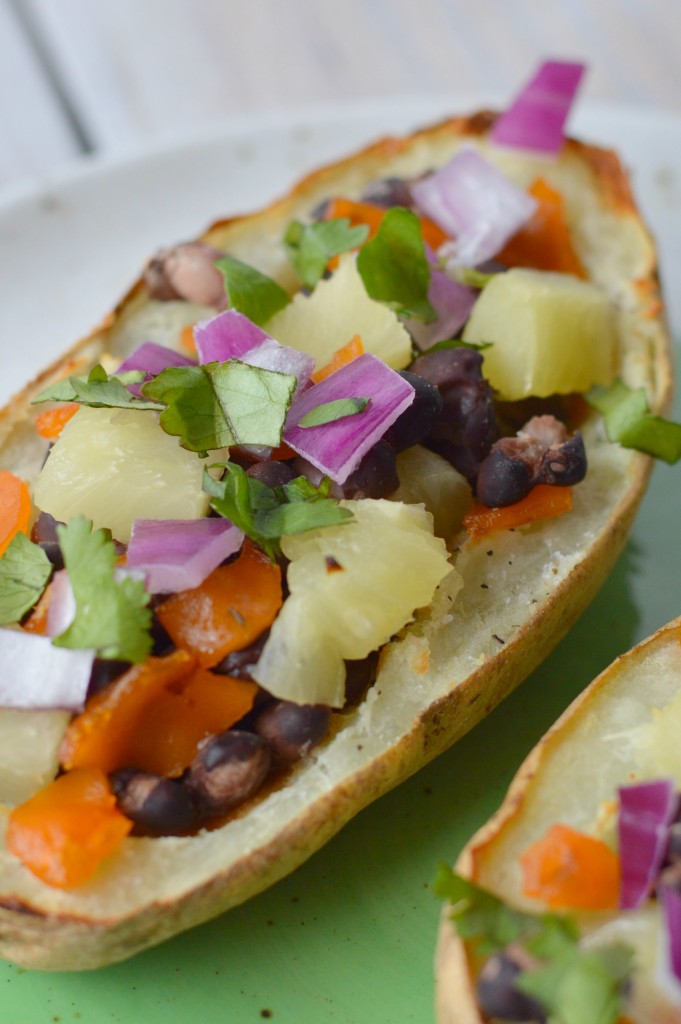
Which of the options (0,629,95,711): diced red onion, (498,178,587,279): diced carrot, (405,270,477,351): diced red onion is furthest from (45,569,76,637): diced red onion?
(498,178,587,279): diced carrot

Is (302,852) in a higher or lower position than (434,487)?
lower

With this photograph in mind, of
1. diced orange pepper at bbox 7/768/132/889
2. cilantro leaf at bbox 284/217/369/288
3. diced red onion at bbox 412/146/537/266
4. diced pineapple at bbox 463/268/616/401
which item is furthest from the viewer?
diced red onion at bbox 412/146/537/266

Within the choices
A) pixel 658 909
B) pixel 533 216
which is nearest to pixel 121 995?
pixel 658 909

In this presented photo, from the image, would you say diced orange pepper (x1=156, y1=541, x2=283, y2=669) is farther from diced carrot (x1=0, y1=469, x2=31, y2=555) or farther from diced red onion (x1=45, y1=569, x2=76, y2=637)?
diced carrot (x1=0, y1=469, x2=31, y2=555)

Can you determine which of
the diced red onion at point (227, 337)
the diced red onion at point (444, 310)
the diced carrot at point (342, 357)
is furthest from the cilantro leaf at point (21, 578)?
the diced red onion at point (444, 310)

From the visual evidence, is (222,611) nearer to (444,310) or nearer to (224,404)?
(224,404)

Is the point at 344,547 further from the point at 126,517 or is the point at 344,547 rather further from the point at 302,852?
the point at 302,852

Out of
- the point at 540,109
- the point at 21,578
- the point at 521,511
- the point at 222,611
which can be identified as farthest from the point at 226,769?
the point at 540,109
